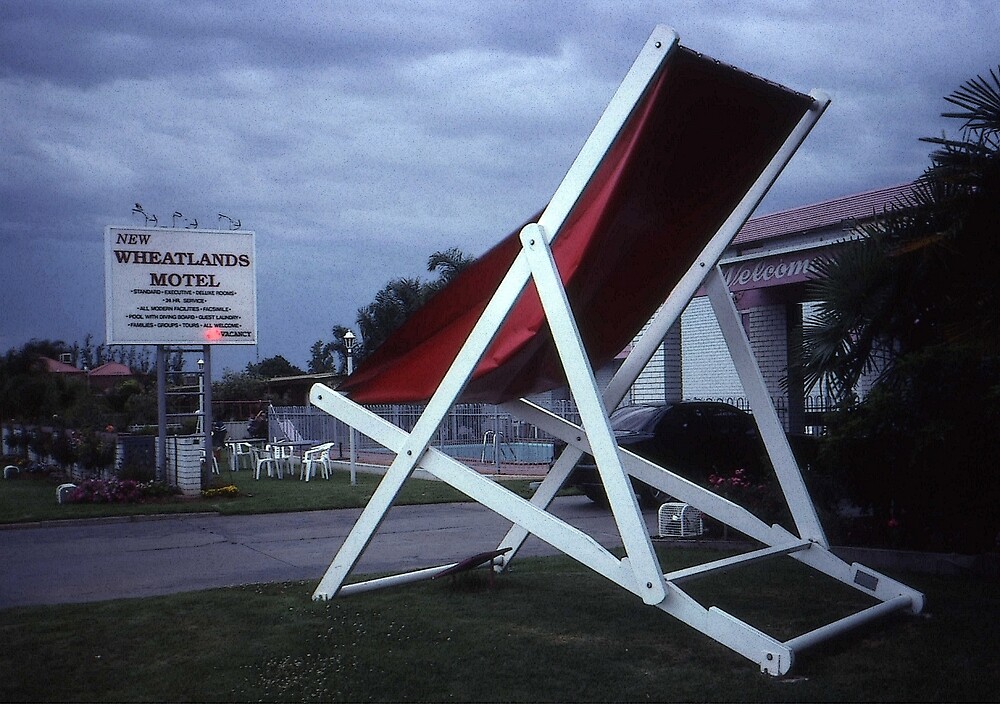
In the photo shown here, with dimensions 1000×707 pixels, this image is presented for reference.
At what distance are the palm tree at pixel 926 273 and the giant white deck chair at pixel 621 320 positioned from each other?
1.12 m

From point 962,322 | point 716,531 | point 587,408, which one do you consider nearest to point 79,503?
point 716,531

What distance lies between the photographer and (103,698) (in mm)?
4648

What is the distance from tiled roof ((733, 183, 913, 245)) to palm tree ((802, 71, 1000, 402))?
253 inches

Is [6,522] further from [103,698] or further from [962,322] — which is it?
[962,322]

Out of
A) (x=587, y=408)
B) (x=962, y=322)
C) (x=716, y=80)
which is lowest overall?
(x=587, y=408)

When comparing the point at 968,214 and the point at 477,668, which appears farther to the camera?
the point at 968,214

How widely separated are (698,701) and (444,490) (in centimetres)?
1351

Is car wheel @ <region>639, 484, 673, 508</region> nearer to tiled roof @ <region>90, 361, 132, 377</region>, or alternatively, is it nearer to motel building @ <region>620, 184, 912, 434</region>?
motel building @ <region>620, 184, 912, 434</region>

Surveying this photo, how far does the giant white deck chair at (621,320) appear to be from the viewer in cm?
493

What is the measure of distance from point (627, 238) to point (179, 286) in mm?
13869

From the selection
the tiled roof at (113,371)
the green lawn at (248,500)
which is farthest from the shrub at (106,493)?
the tiled roof at (113,371)

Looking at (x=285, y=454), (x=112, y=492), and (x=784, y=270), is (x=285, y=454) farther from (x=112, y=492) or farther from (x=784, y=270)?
(x=784, y=270)

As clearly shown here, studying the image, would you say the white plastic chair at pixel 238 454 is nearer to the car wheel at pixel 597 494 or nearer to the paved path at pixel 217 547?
the paved path at pixel 217 547

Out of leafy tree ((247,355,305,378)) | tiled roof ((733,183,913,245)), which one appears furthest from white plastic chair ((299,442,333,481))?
leafy tree ((247,355,305,378))
